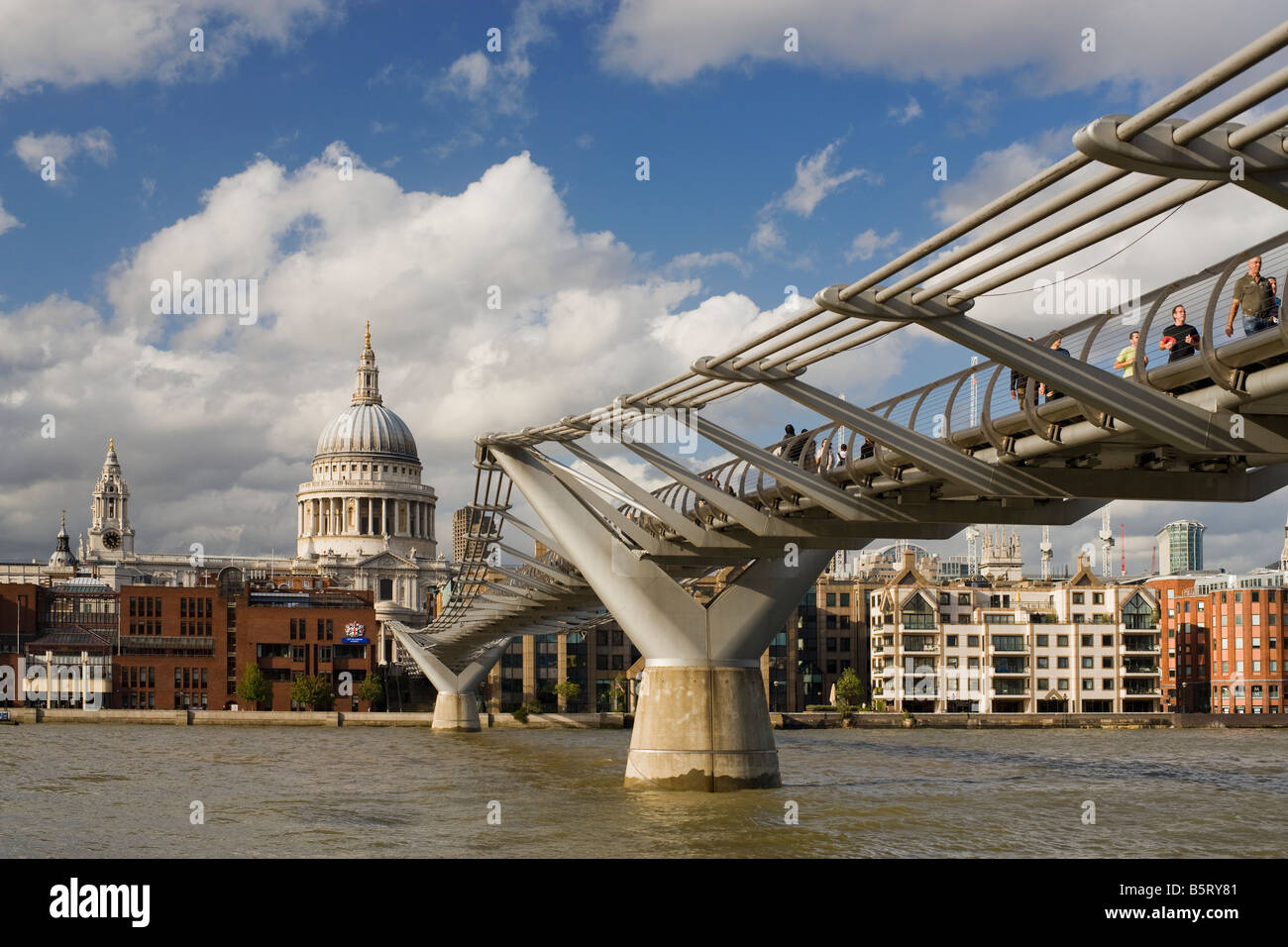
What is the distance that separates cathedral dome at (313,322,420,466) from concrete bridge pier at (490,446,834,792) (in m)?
132

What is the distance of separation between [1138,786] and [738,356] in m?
21.5

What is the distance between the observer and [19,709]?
82062 mm

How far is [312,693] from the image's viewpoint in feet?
296

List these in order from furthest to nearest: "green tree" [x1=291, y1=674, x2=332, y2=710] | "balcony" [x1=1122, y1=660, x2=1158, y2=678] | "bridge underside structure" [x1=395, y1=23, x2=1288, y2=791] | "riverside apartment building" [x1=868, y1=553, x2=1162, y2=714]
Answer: "balcony" [x1=1122, y1=660, x2=1158, y2=678], "riverside apartment building" [x1=868, y1=553, x2=1162, y2=714], "green tree" [x1=291, y1=674, x2=332, y2=710], "bridge underside structure" [x1=395, y1=23, x2=1288, y2=791]

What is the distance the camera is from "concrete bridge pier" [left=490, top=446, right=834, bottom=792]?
3034 centimetres

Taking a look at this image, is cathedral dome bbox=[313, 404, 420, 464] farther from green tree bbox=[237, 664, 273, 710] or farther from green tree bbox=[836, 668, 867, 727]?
green tree bbox=[836, 668, 867, 727]

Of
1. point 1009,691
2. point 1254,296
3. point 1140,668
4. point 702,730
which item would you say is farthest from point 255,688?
point 1254,296

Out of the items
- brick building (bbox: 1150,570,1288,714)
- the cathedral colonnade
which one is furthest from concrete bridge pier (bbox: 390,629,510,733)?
the cathedral colonnade

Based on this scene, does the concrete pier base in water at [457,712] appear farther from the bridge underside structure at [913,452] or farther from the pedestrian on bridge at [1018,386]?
the pedestrian on bridge at [1018,386]

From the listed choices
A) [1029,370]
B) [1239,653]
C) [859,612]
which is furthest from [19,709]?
[1029,370]

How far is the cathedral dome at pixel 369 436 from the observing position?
162m

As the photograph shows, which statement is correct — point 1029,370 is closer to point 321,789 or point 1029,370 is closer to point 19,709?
point 321,789

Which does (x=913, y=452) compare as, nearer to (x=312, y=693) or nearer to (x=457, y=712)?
(x=457, y=712)

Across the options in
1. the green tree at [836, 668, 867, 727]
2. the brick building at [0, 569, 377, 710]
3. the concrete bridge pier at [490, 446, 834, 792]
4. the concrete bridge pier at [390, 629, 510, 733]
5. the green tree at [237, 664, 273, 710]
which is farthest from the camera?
the brick building at [0, 569, 377, 710]
